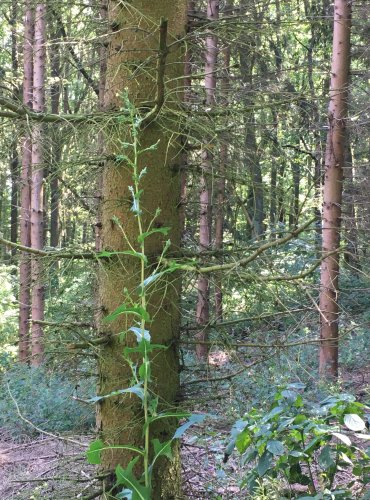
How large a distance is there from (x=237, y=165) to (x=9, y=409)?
234 inches

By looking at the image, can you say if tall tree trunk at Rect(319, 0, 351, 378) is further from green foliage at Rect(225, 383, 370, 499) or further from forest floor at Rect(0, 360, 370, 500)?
green foliage at Rect(225, 383, 370, 499)

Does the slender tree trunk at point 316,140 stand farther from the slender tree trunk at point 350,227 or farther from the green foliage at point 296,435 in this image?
the green foliage at point 296,435

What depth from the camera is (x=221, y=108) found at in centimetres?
330

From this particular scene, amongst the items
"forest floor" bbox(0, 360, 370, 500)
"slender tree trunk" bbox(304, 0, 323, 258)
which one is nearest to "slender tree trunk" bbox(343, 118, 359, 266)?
"slender tree trunk" bbox(304, 0, 323, 258)

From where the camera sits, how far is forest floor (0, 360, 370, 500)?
10.4ft

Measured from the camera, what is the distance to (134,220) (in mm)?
3111

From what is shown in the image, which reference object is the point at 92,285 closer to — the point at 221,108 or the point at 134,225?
the point at 134,225

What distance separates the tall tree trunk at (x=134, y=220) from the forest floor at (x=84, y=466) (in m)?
0.25

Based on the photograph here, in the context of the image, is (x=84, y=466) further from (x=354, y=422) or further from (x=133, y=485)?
(x=354, y=422)

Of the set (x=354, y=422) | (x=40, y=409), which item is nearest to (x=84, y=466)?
(x=354, y=422)

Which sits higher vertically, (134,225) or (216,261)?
(134,225)

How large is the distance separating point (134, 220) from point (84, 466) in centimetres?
180

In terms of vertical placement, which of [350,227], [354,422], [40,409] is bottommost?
[40,409]

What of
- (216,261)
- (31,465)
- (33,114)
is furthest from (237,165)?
(31,465)
